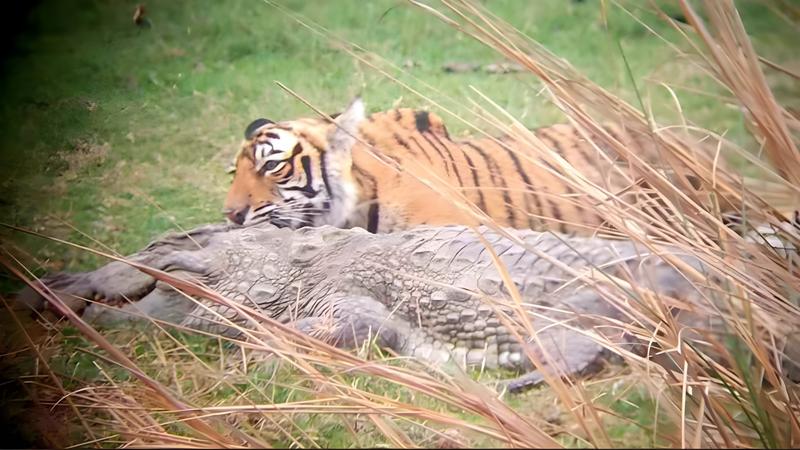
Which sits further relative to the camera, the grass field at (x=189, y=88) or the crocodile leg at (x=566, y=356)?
the grass field at (x=189, y=88)

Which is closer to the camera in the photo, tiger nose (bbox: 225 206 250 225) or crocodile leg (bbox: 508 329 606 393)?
crocodile leg (bbox: 508 329 606 393)

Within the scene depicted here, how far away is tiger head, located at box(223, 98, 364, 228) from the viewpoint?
110 cm

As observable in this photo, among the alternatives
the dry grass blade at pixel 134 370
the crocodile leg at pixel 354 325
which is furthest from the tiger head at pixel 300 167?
the dry grass blade at pixel 134 370

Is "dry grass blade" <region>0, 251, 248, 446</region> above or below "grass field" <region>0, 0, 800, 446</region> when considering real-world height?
below

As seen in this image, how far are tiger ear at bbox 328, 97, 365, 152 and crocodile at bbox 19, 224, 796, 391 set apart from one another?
123 mm

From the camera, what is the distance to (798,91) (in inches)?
45.3

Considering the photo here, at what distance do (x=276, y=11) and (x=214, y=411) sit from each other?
1.97ft

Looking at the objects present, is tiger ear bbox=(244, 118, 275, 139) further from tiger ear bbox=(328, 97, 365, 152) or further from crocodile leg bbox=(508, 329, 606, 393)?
crocodile leg bbox=(508, 329, 606, 393)

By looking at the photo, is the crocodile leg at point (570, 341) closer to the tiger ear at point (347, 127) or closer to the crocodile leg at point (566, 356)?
the crocodile leg at point (566, 356)

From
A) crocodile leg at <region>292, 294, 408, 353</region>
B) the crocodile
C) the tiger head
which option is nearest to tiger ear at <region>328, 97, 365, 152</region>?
the tiger head

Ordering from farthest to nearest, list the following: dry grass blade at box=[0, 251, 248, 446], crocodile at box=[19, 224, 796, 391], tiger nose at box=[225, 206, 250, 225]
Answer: tiger nose at box=[225, 206, 250, 225] < crocodile at box=[19, 224, 796, 391] < dry grass blade at box=[0, 251, 248, 446]

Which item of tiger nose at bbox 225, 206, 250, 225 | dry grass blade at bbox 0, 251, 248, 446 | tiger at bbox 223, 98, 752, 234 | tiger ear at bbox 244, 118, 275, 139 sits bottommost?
dry grass blade at bbox 0, 251, 248, 446

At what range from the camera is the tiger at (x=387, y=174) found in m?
1.08

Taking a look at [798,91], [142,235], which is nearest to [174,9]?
[142,235]
